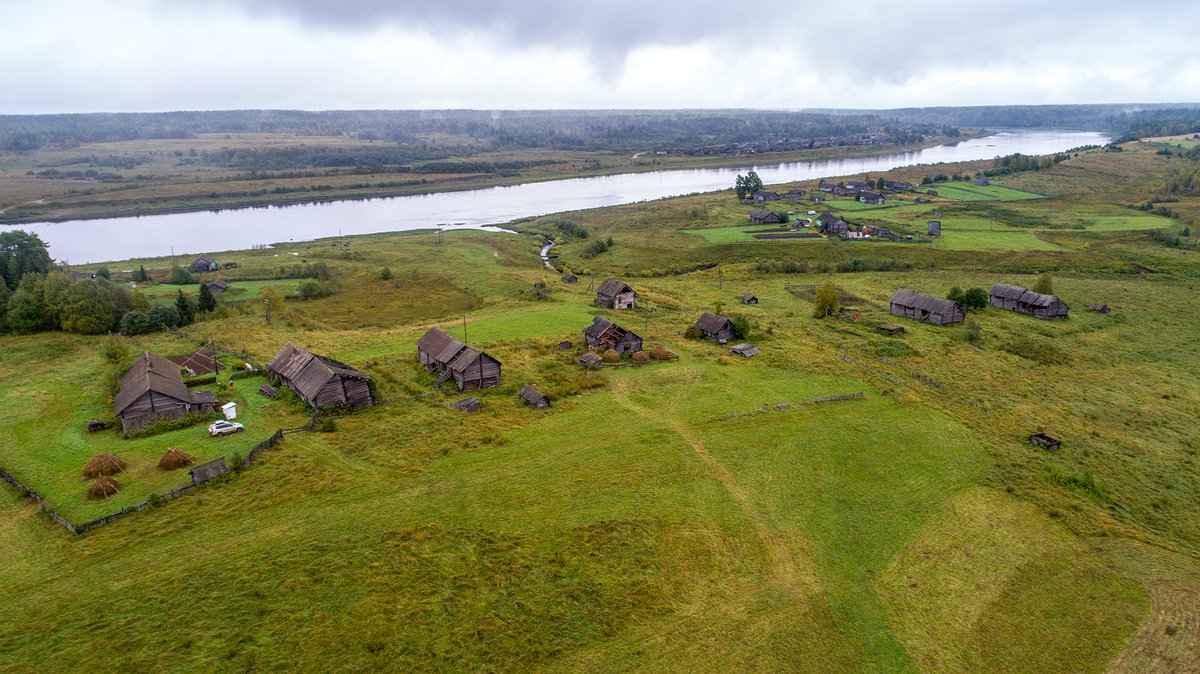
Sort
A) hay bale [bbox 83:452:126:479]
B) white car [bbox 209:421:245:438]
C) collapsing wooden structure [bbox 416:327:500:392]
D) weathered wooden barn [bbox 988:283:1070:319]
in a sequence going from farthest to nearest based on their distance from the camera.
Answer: weathered wooden barn [bbox 988:283:1070:319] < collapsing wooden structure [bbox 416:327:500:392] < white car [bbox 209:421:245:438] < hay bale [bbox 83:452:126:479]

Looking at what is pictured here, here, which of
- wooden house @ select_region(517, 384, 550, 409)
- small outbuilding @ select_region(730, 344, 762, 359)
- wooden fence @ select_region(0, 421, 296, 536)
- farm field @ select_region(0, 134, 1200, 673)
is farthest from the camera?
small outbuilding @ select_region(730, 344, 762, 359)

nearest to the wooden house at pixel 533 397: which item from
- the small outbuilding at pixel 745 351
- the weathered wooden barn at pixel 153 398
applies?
the small outbuilding at pixel 745 351

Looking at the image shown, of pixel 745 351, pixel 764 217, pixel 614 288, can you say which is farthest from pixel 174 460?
pixel 764 217

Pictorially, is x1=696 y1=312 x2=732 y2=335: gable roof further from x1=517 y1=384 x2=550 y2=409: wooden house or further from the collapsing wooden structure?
the collapsing wooden structure

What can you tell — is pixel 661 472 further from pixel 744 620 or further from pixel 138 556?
pixel 138 556

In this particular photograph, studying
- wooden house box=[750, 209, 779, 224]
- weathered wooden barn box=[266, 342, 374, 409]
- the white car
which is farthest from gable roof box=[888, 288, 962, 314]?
the white car

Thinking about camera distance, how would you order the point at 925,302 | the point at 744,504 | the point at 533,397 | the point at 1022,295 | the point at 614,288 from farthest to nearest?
1. the point at 614,288
2. the point at 1022,295
3. the point at 925,302
4. the point at 533,397
5. the point at 744,504

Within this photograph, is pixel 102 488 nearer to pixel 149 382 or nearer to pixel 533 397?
pixel 149 382
